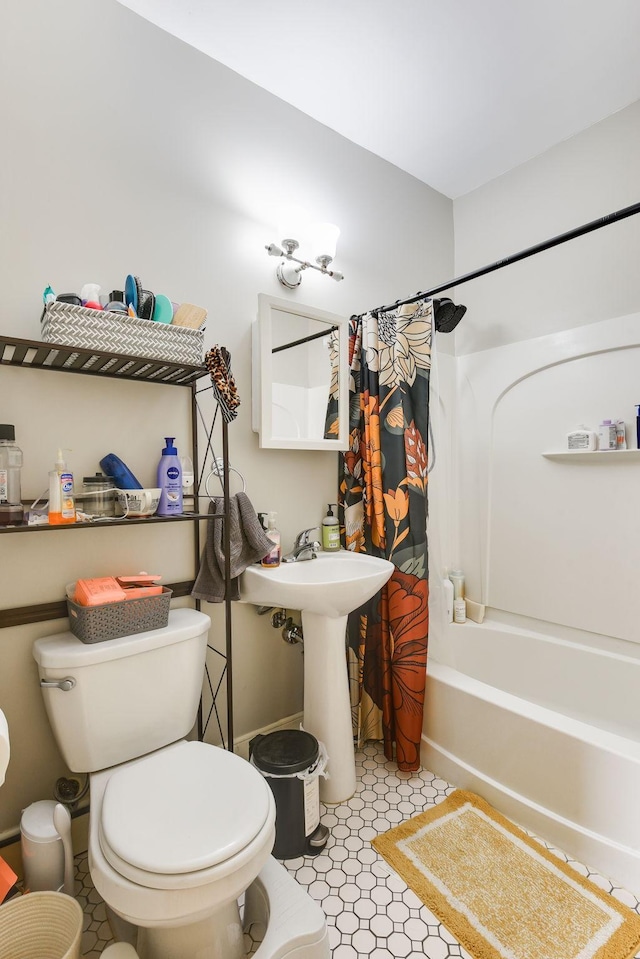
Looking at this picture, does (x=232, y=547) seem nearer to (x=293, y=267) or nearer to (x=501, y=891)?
(x=293, y=267)

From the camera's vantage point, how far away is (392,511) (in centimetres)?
195

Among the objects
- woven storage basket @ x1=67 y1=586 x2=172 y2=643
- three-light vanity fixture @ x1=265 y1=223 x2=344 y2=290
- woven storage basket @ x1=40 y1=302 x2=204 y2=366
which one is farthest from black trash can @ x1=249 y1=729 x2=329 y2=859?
three-light vanity fixture @ x1=265 y1=223 x2=344 y2=290

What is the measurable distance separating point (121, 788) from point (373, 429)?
4.74 ft

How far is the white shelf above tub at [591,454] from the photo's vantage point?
197 cm

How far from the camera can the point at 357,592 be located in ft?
5.18

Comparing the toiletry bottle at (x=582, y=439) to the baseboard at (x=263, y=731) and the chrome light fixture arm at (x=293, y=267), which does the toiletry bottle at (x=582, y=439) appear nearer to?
the chrome light fixture arm at (x=293, y=267)

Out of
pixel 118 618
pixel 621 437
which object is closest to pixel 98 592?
pixel 118 618

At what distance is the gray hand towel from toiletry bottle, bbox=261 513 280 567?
0.09ft

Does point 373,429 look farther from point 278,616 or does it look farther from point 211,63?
point 211,63

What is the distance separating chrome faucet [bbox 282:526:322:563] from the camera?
1889mm

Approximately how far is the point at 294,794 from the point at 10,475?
1.26 metres

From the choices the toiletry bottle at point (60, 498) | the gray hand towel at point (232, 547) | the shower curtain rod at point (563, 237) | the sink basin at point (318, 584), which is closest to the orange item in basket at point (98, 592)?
the toiletry bottle at point (60, 498)

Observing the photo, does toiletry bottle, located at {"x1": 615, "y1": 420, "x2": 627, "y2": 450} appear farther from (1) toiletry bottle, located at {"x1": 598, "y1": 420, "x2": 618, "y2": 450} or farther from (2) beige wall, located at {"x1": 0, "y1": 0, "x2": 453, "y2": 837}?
(2) beige wall, located at {"x1": 0, "y1": 0, "x2": 453, "y2": 837}

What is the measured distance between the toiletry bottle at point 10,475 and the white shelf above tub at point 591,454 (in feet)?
6.86
